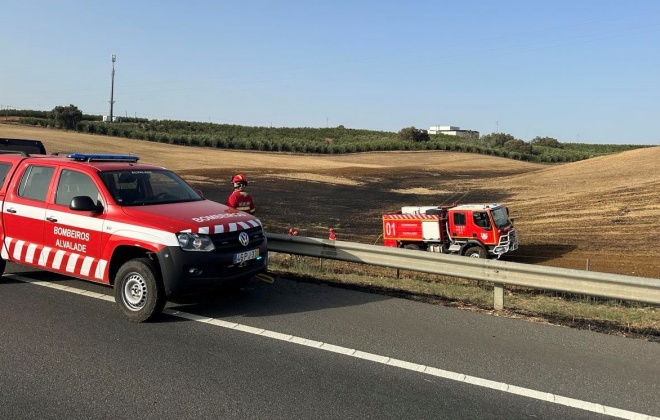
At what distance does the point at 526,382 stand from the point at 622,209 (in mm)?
19725

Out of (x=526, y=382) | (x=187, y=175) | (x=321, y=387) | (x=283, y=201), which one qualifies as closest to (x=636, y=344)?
(x=526, y=382)

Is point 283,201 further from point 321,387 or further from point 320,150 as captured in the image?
point 320,150

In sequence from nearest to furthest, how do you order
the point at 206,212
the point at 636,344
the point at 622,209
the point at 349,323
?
the point at 636,344
the point at 349,323
the point at 206,212
the point at 622,209

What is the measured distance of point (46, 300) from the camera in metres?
6.60

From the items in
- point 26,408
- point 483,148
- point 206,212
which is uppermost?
point 483,148

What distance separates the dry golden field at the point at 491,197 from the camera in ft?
56.7

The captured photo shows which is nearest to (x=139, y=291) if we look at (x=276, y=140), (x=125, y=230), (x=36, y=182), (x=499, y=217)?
(x=125, y=230)

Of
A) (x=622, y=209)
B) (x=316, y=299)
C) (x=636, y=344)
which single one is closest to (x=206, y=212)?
(x=316, y=299)

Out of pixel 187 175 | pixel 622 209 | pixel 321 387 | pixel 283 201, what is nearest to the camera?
pixel 321 387

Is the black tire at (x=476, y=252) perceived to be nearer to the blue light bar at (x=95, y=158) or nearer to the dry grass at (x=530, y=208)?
the dry grass at (x=530, y=208)

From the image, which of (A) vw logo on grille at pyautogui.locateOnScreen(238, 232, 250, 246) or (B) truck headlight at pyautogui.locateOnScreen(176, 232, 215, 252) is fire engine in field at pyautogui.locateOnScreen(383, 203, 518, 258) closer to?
(A) vw logo on grille at pyautogui.locateOnScreen(238, 232, 250, 246)

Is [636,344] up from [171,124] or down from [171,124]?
down

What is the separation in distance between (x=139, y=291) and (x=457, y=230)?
491 inches

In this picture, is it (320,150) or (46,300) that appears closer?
(46,300)
